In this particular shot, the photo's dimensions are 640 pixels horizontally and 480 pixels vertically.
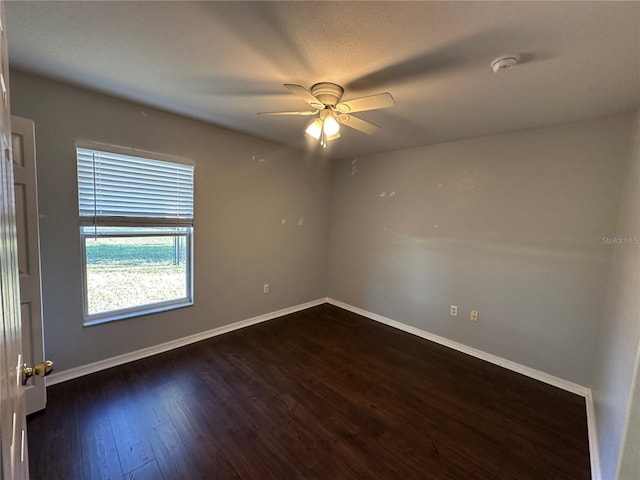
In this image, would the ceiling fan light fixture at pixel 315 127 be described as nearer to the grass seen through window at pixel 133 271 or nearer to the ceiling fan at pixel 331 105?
the ceiling fan at pixel 331 105

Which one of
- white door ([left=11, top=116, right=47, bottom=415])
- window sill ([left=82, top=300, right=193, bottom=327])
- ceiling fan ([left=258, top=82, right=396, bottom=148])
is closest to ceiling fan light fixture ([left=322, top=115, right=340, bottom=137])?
ceiling fan ([left=258, top=82, right=396, bottom=148])

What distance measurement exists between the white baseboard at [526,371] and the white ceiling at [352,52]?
2.33 meters

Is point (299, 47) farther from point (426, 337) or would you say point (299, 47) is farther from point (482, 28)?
point (426, 337)

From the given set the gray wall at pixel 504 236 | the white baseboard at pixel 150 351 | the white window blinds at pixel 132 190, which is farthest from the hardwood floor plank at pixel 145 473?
the gray wall at pixel 504 236

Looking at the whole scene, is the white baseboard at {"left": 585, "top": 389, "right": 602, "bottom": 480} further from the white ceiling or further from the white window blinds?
the white window blinds

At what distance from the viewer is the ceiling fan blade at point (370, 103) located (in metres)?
1.57

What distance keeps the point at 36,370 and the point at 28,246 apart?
1.42 metres

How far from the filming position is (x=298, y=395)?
2.21m

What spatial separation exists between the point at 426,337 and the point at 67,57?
4091 mm

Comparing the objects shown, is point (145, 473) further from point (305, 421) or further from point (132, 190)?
point (132, 190)

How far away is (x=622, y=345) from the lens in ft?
4.85

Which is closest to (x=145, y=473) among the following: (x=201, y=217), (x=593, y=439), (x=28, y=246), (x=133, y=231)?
(x=28, y=246)

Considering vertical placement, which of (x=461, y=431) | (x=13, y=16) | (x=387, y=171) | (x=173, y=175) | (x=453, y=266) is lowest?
(x=461, y=431)

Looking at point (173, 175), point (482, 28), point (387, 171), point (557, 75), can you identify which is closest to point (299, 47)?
point (482, 28)
